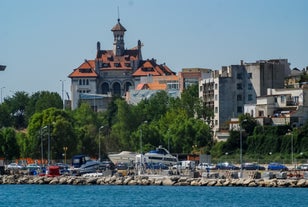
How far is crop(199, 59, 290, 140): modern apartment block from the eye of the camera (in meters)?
154

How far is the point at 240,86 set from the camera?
155500 millimetres

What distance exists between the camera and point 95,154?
147 metres

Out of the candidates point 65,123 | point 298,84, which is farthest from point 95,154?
point 298,84

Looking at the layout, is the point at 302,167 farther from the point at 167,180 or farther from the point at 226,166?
the point at 167,180

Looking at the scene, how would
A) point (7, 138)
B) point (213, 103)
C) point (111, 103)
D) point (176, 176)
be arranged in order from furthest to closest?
point (111, 103)
point (213, 103)
point (7, 138)
point (176, 176)

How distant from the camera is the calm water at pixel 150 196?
3497 inches

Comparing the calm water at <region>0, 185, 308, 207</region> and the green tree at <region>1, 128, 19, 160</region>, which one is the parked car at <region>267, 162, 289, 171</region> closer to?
the calm water at <region>0, 185, 308, 207</region>

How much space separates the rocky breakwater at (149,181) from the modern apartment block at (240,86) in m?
42.2

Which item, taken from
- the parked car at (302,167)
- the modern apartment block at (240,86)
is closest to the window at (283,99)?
the modern apartment block at (240,86)

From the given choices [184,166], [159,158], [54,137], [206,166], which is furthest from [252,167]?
[54,137]

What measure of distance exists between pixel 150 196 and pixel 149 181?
1313 centimetres

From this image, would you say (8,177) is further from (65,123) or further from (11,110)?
(11,110)

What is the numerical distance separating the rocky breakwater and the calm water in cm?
150

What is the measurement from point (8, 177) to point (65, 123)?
22600 mm
